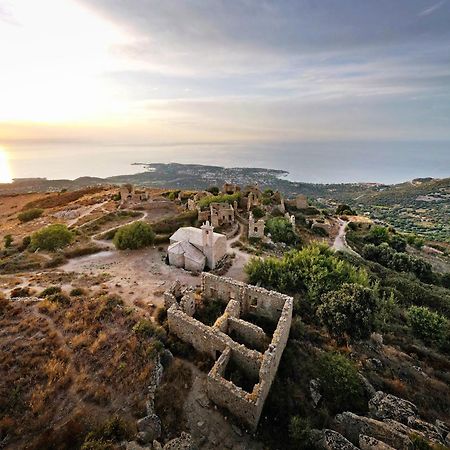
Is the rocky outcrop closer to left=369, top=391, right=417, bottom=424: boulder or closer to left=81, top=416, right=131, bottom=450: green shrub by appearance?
left=81, top=416, right=131, bottom=450: green shrub

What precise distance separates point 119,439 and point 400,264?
4202 cm

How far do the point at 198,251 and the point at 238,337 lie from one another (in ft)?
40.7

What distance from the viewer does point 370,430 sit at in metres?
11.4

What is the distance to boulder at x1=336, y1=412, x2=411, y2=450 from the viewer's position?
10648mm

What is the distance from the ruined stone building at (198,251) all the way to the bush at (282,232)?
14.2 metres

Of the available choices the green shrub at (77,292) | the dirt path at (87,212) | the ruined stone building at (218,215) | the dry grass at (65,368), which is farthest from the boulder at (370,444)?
the dirt path at (87,212)

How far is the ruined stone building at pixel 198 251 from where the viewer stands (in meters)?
26.1

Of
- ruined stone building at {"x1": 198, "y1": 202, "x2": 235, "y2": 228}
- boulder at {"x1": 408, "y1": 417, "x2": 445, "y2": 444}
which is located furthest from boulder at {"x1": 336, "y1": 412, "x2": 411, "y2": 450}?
ruined stone building at {"x1": 198, "y1": 202, "x2": 235, "y2": 228}

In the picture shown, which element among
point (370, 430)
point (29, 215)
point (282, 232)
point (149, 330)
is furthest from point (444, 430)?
point (29, 215)

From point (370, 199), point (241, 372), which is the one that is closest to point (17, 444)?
point (241, 372)

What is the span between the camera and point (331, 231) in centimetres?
5603

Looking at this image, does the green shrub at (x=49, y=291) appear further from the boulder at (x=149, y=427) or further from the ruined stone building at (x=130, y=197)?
the ruined stone building at (x=130, y=197)

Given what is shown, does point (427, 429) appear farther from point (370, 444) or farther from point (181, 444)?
point (181, 444)

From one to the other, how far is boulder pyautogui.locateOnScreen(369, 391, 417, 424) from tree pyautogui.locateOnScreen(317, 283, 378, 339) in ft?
14.3
